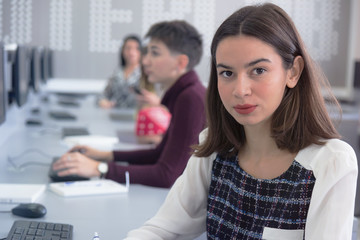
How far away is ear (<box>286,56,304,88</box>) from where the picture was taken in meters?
1.28

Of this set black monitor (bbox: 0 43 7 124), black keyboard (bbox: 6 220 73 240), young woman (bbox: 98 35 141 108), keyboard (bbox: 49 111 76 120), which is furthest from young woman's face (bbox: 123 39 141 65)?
black keyboard (bbox: 6 220 73 240)

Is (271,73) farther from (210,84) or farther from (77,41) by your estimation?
(77,41)

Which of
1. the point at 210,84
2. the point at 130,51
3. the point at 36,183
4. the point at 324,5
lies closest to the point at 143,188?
the point at 36,183

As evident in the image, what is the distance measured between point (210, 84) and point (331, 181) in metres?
0.43

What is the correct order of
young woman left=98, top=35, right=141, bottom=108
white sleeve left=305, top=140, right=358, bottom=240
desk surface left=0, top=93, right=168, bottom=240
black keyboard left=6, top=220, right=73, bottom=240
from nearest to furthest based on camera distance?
white sleeve left=305, top=140, right=358, bottom=240, black keyboard left=6, top=220, right=73, bottom=240, desk surface left=0, top=93, right=168, bottom=240, young woman left=98, top=35, right=141, bottom=108

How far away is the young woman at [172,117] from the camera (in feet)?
6.73

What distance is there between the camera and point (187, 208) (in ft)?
4.69

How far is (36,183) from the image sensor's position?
6.71ft

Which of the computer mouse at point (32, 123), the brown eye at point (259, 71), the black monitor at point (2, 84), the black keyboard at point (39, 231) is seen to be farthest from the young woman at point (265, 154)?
the computer mouse at point (32, 123)

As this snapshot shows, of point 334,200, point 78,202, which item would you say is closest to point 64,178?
point 78,202

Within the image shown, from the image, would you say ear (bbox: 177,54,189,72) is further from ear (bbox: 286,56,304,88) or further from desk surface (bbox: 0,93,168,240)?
ear (bbox: 286,56,304,88)

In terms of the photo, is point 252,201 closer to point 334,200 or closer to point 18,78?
point 334,200

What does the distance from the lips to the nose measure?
3 cm

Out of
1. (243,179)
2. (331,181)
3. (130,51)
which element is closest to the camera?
(331,181)
